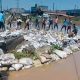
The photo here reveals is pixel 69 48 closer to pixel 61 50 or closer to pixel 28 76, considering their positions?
→ pixel 61 50

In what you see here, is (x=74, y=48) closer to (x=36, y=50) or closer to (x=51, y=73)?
(x=36, y=50)

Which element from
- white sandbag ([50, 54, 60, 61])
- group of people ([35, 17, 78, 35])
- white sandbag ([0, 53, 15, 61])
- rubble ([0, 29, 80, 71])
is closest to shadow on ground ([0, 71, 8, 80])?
rubble ([0, 29, 80, 71])

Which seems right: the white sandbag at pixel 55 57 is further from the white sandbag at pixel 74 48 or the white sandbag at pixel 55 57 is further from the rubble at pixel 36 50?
the white sandbag at pixel 74 48

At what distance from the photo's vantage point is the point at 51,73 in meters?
11.1

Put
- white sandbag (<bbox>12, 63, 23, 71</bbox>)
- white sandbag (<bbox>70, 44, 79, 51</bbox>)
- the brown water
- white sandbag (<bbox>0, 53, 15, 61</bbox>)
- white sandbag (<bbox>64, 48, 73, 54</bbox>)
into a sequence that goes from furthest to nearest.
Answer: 1. white sandbag (<bbox>70, 44, 79, 51</bbox>)
2. white sandbag (<bbox>64, 48, 73, 54</bbox>)
3. white sandbag (<bbox>0, 53, 15, 61</bbox>)
4. white sandbag (<bbox>12, 63, 23, 71</bbox>)
5. the brown water

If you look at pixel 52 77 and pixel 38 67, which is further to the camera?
pixel 38 67

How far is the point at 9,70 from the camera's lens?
11.5 m

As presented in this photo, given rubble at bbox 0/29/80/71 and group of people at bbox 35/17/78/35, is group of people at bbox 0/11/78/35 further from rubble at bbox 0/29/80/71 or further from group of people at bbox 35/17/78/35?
rubble at bbox 0/29/80/71

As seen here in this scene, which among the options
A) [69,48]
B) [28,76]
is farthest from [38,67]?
[69,48]

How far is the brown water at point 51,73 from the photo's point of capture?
34.5ft

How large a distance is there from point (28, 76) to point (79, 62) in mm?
3263

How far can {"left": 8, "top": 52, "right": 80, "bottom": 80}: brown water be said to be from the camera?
10516mm

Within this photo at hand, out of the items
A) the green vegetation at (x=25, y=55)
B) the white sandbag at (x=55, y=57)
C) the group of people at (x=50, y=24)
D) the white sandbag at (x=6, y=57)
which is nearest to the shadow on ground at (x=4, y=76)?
the white sandbag at (x=6, y=57)

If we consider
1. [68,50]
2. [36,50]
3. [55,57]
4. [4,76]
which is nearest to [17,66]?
[4,76]
